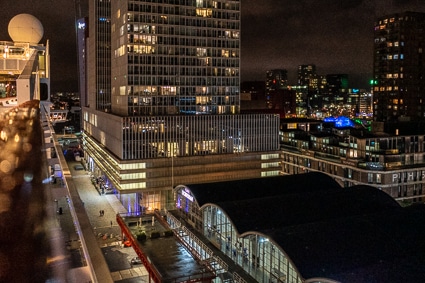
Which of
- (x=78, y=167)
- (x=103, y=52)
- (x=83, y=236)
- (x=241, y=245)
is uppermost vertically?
(x=103, y=52)

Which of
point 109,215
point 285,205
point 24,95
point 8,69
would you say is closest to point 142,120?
point 109,215

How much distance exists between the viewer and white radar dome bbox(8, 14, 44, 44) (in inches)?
874

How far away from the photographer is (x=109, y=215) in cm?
5212

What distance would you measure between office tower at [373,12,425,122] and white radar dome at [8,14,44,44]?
93125mm

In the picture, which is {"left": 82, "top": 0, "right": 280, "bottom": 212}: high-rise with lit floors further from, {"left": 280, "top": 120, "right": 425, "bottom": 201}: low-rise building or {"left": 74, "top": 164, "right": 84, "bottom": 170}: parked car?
{"left": 74, "top": 164, "right": 84, "bottom": 170}: parked car

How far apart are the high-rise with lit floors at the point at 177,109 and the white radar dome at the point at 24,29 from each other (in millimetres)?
29199

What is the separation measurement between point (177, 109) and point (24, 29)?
37.2 meters

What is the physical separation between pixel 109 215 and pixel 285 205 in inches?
1026

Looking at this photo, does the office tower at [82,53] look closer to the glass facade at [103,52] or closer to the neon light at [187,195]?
the glass facade at [103,52]

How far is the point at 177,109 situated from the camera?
59.8 metres

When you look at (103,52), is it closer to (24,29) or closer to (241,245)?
(24,29)

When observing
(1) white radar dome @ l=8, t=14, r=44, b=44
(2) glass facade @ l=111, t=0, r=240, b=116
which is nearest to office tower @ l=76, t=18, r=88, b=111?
(2) glass facade @ l=111, t=0, r=240, b=116

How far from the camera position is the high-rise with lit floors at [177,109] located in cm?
5372

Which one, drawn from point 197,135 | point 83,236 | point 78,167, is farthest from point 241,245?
point 78,167
